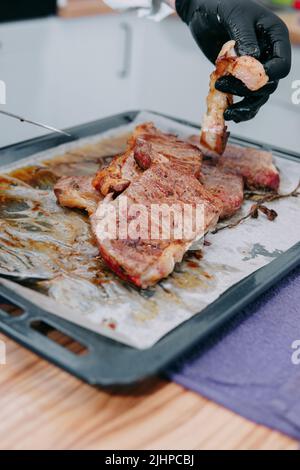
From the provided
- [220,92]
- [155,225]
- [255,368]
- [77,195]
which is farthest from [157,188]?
[255,368]

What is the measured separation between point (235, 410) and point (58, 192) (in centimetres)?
94

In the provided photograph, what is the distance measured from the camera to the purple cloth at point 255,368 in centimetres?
112

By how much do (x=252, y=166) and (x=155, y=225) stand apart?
653mm

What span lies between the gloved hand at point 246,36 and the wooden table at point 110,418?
102cm

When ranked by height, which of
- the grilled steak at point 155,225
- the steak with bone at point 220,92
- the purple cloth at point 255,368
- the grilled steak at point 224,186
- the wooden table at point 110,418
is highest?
the steak with bone at point 220,92

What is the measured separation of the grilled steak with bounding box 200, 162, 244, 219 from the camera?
70.8 inches

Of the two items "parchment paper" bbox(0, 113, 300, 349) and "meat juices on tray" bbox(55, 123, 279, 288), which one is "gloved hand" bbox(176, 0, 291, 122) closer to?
"meat juices on tray" bbox(55, 123, 279, 288)

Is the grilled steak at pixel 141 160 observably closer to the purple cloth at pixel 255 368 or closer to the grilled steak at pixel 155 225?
the grilled steak at pixel 155 225

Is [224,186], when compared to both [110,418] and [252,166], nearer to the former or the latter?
[252,166]

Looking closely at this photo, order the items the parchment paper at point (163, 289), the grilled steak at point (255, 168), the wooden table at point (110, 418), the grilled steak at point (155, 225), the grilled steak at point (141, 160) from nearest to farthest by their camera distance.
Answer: the wooden table at point (110, 418), the parchment paper at point (163, 289), the grilled steak at point (155, 225), the grilled steak at point (141, 160), the grilled steak at point (255, 168)

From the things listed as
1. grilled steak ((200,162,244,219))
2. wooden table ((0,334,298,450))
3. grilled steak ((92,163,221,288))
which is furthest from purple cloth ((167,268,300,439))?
grilled steak ((200,162,244,219))

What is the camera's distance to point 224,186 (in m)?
1.88

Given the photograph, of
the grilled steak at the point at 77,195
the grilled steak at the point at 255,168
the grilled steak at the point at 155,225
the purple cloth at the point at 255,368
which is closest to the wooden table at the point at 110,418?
the purple cloth at the point at 255,368
